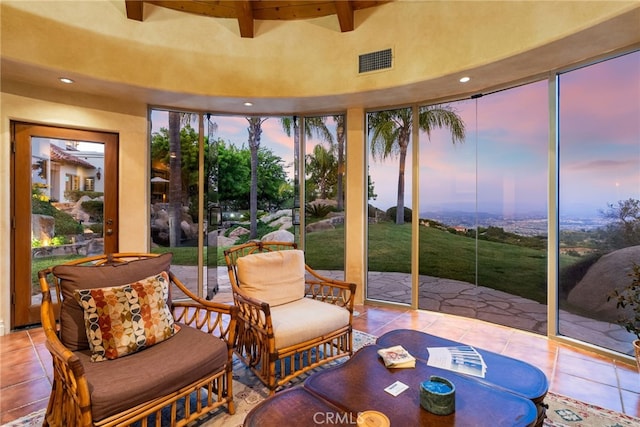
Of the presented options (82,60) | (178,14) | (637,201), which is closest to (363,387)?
(637,201)

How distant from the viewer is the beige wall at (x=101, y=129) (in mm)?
3271

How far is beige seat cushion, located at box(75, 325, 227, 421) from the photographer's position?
1.53 m

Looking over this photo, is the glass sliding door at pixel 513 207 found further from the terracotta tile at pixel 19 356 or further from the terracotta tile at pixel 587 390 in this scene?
Result: the terracotta tile at pixel 19 356

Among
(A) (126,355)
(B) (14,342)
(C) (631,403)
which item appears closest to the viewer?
(A) (126,355)

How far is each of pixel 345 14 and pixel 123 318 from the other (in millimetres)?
3629

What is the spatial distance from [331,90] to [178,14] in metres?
1.91

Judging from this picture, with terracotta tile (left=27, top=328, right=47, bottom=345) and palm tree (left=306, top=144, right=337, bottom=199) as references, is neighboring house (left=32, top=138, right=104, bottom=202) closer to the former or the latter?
terracotta tile (left=27, top=328, right=47, bottom=345)

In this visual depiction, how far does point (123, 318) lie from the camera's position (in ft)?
6.13

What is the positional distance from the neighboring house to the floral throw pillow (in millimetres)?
2502

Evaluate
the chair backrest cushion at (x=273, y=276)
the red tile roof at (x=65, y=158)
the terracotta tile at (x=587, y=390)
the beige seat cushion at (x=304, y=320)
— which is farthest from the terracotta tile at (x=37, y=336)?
the terracotta tile at (x=587, y=390)

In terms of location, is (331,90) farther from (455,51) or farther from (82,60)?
(82,60)

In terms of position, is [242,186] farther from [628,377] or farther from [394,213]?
[628,377]

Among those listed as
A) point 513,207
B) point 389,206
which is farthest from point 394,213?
point 513,207

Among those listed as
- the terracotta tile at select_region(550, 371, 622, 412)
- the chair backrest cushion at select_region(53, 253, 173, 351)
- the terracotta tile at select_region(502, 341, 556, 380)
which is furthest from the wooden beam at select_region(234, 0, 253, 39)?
the terracotta tile at select_region(550, 371, 622, 412)
